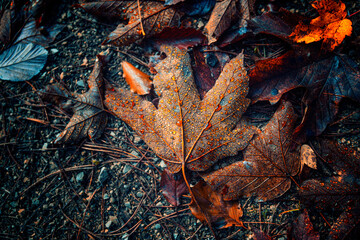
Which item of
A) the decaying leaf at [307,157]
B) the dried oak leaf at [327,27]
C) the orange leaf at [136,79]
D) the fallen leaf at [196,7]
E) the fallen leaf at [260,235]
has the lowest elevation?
the fallen leaf at [260,235]

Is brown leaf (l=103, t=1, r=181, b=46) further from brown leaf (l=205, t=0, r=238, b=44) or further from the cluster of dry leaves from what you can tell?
brown leaf (l=205, t=0, r=238, b=44)

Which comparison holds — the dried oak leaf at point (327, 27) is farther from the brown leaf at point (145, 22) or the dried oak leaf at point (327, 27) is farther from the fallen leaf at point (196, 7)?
the brown leaf at point (145, 22)

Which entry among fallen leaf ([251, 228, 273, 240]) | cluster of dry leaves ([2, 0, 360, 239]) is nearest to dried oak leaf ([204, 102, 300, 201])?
cluster of dry leaves ([2, 0, 360, 239])

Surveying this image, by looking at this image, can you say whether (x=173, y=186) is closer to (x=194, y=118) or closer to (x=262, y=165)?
(x=194, y=118)

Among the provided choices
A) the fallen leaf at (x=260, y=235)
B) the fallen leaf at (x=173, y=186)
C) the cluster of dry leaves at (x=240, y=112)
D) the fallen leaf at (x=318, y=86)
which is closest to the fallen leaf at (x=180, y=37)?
the cluster of dry leaves at (x=240, y=112)

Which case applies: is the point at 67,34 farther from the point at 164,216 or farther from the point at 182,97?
the point at 164,216

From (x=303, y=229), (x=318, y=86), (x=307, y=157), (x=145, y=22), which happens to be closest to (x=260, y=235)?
(x=303, y=229)

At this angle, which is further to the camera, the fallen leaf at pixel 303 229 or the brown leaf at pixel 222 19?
the brown leaf at pixel 222 19

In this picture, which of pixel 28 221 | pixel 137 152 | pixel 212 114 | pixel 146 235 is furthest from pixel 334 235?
pixel 28 221
